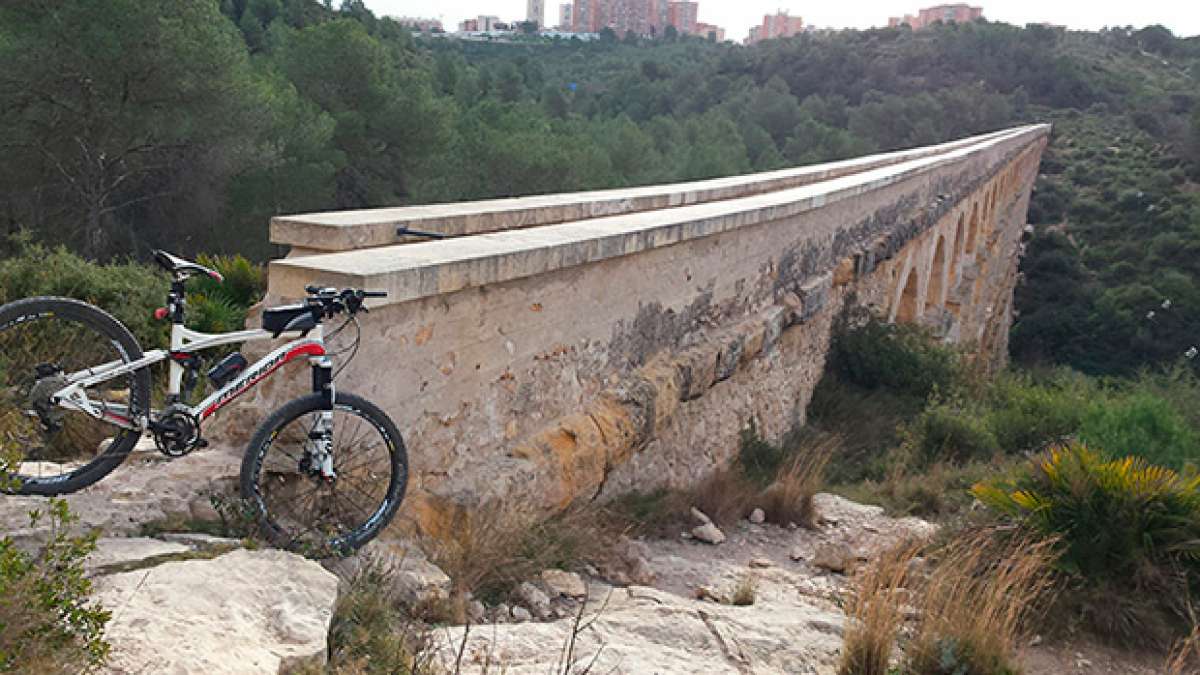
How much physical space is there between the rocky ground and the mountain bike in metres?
0.13

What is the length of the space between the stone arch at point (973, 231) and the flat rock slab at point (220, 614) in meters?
18.3

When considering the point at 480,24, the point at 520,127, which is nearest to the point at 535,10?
the point at 480,24

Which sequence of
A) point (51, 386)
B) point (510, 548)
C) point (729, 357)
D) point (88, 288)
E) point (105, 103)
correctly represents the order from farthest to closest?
point (105, 103) → point (729, 357) → point (88, 288) → point (510, 548) → point (51, 386)

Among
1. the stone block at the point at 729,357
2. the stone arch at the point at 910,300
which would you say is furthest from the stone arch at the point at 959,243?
the stone block at the point at 729,357

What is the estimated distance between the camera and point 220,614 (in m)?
2.17

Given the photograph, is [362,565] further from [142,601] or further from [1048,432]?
[1048,432]

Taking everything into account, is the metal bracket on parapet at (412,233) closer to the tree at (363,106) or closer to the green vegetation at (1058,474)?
the green vegetation at (1058,474)

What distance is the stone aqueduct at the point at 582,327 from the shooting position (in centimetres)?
332

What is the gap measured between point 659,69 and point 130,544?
49.6 metres

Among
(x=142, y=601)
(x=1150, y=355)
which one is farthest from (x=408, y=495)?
(x=1150, y=355)

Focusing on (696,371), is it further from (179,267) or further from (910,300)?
(910,300)

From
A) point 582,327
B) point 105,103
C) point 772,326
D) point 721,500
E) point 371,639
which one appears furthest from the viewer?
point 105,103

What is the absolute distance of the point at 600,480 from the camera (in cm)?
438

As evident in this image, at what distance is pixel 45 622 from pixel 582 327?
2.73 meters
